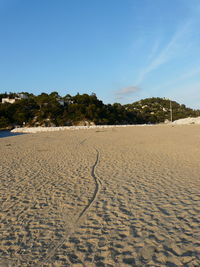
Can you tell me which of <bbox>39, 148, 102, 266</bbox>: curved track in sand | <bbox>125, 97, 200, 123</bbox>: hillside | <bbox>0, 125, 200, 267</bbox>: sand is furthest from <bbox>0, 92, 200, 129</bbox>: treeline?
<bbox>39, 148, 102, 266</bbox>: curved track in sand

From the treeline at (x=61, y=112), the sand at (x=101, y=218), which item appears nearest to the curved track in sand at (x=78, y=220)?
the sand at (x=101, y=218)

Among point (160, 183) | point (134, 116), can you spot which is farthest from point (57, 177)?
point (134, 116)

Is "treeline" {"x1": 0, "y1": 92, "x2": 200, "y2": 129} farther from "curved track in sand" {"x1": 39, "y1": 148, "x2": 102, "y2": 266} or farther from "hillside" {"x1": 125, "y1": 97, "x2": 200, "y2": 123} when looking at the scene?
"curved track in sand" {"x1": 39, "y1": 148, "x2": 102, "y2": 266}

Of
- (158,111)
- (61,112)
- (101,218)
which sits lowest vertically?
(101,218)

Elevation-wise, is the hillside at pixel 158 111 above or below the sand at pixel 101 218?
above

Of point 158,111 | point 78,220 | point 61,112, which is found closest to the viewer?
point 78,220

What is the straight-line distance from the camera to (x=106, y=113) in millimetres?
68125

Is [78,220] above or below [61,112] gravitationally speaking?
below

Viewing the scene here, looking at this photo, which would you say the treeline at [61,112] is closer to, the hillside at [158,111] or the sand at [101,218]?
the hillside at [158,111]

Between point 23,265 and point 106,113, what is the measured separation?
65.8 metres

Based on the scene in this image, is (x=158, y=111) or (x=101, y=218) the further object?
(x=158, y=111)

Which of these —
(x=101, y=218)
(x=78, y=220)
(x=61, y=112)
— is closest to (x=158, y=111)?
(x=61, y=112)

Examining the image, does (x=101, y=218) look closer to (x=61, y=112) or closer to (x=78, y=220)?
(x=78, y=220)

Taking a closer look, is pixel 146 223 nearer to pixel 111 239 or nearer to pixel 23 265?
pixel 111 239
